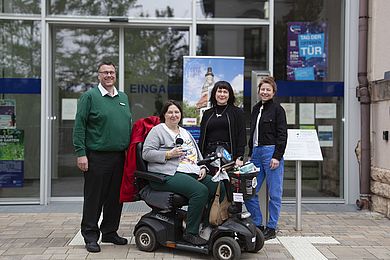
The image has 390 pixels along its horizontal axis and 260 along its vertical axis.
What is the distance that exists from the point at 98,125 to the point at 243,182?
1.68 m

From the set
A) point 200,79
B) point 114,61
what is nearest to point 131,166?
point 200,79

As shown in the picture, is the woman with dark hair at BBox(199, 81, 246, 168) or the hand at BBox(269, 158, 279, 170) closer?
the woman with dark hair at BBox(199, 81, 246, 168)

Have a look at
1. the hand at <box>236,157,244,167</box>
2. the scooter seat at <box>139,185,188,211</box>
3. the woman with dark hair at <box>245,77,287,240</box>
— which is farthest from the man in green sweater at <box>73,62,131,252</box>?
the woman with dark hair at <box>245,77,287,240</box>

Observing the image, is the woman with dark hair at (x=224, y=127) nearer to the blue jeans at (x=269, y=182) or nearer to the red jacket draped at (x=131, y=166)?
the blue jeans at (x=269, y=182)

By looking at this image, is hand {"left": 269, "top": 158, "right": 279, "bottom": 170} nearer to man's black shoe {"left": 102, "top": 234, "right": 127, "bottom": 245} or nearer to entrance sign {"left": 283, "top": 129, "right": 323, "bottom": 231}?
entrance sign {"left": 283, "top": 129, "right": 323, "bottom": 231}

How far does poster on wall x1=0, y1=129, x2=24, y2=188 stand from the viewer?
8.59m

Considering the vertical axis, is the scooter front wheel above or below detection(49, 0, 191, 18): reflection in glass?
below

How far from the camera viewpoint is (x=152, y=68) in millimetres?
8961

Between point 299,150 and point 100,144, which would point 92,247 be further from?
point 299,150

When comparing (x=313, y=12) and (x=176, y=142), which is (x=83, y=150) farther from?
(x=313, y=12)

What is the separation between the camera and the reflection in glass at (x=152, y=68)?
29.2 ft

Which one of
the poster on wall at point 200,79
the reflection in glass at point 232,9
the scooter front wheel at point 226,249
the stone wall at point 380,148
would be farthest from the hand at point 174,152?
the reflection in glass at point 232,9

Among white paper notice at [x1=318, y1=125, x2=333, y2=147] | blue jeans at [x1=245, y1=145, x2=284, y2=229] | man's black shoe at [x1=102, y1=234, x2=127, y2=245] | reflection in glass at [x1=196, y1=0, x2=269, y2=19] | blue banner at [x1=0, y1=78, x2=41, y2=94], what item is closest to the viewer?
man's black shoe at [x1=102, y1=234, x2=127, y2=245]

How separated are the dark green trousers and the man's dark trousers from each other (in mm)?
574
